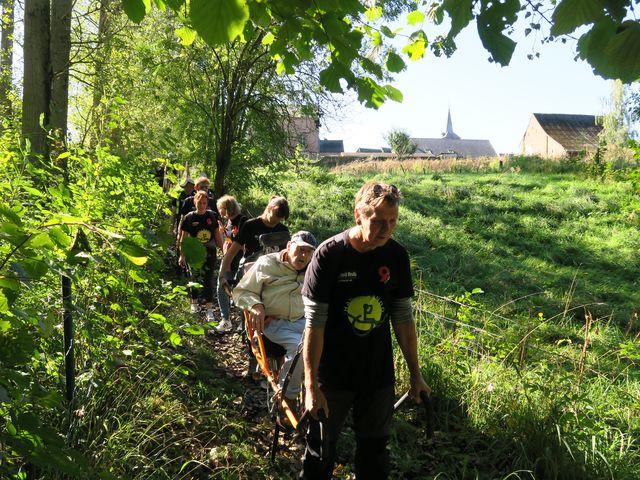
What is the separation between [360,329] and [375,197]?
29.6 inches

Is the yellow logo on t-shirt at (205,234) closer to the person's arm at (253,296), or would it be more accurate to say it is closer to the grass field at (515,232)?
the person's arm at (253,296)

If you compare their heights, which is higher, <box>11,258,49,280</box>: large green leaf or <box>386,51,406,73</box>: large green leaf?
<box>386,51,406,73</box>: large green leaf

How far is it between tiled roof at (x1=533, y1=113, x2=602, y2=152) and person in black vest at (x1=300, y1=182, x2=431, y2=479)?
2266 inches

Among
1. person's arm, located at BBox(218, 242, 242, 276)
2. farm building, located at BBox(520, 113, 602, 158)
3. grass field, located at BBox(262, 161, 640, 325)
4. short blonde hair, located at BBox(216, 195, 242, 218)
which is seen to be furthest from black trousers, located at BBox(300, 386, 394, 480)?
farm building, located at BBox(520, 113, 602, 158)

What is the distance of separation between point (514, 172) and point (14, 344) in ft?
79.8

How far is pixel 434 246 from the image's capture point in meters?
14.4

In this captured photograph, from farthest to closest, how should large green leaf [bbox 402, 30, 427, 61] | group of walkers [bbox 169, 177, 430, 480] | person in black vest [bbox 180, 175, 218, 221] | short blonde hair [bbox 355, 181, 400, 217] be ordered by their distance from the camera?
person in black vest [bbox 180, 175, 218, 221] → large green leaf [bbox 402, 30, 427, 61] → group of walkers [bbox 169, 177, 430, 480] → short blonde hair [bbox 355, 181, 400, 217]

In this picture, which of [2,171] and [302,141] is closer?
[2,171]

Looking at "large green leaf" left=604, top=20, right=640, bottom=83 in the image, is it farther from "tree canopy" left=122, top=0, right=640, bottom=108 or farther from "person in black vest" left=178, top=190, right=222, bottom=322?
"person in black vest" left=178, top=190, right=222, bottom=322

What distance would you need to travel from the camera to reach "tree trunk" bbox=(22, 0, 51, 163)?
674 cm

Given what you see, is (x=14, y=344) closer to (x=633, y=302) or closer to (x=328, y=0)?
(x=328, y=0)

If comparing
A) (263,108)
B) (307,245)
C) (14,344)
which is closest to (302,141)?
(263,108)

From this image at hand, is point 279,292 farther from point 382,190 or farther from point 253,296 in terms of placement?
point 382,190

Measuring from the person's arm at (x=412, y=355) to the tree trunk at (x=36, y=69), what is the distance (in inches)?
217
